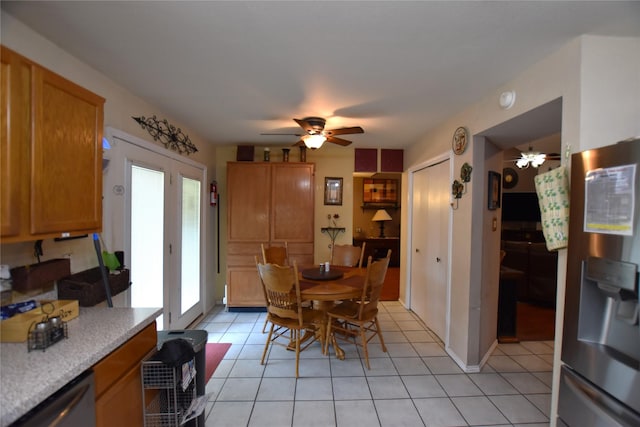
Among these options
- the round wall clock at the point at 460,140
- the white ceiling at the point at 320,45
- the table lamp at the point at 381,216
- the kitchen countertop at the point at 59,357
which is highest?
the white ceiling at the point at 320,45

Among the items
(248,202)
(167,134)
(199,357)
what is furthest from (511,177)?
(199,357)

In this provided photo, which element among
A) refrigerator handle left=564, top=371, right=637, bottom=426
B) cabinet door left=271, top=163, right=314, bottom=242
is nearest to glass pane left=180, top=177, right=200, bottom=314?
cabinet door left=271, top=163, right=314, bottom=242

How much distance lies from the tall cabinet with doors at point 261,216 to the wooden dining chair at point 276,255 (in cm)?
12

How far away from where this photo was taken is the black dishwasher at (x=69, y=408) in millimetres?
847

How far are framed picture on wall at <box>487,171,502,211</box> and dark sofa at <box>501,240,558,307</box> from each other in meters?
1.88

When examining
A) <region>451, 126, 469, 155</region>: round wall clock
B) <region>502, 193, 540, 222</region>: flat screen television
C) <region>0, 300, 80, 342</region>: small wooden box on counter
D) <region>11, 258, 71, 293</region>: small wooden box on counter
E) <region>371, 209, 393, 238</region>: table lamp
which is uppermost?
<region>451, 126, 469, 155</region>: round wall clock

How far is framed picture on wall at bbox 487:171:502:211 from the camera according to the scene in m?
2.51

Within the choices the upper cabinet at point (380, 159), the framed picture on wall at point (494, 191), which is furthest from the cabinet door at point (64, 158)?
the upper cabinet at point (380, 159)

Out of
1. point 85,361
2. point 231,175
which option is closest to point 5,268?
point 85,361

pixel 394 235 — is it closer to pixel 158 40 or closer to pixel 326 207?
pixel 326 207

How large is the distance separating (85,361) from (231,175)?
2.99m

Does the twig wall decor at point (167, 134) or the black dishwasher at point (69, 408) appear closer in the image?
the black dishwasher at point (69, 408)

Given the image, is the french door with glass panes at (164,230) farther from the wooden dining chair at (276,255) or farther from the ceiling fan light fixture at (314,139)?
the ceiling fan light fixture at (314,139)

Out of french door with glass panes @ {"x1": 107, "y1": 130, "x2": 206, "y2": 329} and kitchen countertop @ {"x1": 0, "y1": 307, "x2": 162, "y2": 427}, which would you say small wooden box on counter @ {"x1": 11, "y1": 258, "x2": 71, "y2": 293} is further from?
french door with glass panes @ {"x1": 107, "y1": 130, "x2": 206, "y2": 329}
